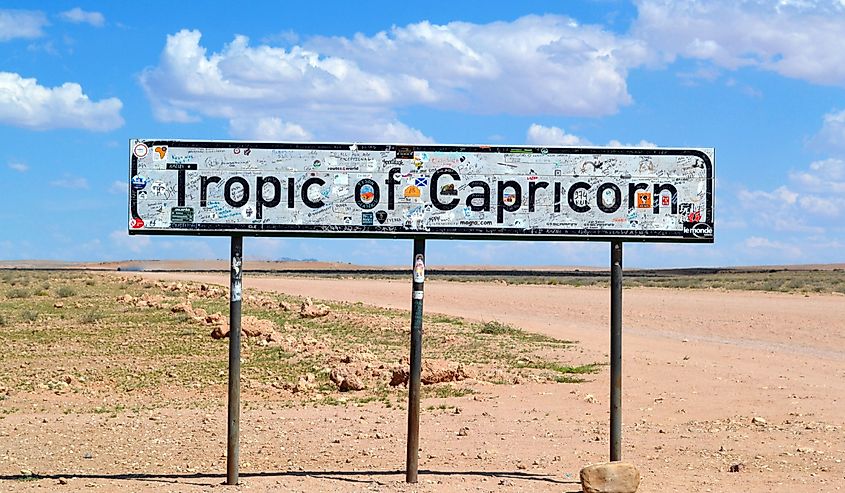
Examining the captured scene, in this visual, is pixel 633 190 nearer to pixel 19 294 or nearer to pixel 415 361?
pixel 415 361

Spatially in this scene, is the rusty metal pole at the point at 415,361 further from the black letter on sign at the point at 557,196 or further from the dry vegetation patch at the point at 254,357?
the dry vegetation patch at the point at 254,357

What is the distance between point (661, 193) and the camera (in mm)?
8234

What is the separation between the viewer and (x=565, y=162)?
8.16 meters

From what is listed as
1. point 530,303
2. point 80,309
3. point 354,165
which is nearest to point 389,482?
point 354,165

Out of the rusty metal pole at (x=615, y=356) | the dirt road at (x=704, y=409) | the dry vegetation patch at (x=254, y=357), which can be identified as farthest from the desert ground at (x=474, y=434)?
the rusty metal pole at (x=615, y=356)

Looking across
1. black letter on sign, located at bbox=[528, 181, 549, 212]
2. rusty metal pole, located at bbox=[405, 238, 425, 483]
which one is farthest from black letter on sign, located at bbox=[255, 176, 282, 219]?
black letter on sign, located at bbox=[528, 181, 549, 212]

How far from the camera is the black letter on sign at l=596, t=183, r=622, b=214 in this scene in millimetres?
8180

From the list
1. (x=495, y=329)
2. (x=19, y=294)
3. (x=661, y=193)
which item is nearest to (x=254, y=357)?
(x=495, y=329)

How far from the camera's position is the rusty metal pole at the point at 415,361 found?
808cm

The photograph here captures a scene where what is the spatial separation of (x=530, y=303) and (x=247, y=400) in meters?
26.8

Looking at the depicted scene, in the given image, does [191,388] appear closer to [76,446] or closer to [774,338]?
[76,446]

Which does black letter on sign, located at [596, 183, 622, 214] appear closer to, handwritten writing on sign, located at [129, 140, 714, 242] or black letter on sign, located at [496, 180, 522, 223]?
handwritten writing on sign, located at [129, 140, 714, 242]

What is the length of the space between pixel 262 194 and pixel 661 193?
309 cm

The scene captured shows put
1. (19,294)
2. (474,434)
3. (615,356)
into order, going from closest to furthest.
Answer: (615,356) → (474,434) → (19,294)
